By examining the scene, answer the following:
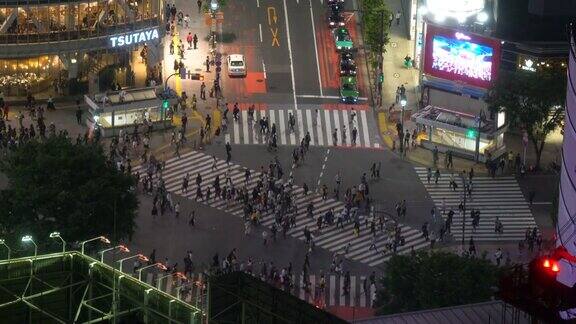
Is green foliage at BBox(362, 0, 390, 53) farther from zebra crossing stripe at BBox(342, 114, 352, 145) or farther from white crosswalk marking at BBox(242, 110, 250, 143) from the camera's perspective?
white crosswalk marking at BBox(242, 110, 250, 143)

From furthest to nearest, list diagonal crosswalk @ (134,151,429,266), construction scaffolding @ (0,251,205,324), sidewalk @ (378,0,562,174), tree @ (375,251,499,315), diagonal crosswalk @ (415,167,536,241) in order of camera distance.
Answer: sidewalk @ (378,0,562,174) < diagonal crosswalk @ (415,167,536,241) < diagonal crosswalk @ (134,151,429,266) < tree @ (375,251,499,315) < construction scaffolding @ (0,251,205,324)

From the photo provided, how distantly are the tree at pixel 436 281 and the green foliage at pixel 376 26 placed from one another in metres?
53.0

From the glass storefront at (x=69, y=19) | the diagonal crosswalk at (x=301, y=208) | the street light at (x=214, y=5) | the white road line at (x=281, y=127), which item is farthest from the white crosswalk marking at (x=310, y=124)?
the street light at (x=214, y=5)

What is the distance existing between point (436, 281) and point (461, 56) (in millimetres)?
47069

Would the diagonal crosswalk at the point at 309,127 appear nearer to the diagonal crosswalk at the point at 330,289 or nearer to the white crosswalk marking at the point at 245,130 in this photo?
the white crosswalk marking at the point at 245,130

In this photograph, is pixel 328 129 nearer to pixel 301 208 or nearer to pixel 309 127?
pixel 309 127

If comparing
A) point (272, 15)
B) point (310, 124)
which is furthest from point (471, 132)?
point (272, 15)

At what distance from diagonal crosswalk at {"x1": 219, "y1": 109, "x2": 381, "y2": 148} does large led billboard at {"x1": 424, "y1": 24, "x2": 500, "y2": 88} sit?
27.2 ft

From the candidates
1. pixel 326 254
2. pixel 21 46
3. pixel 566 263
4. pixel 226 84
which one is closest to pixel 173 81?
pixel 226 84

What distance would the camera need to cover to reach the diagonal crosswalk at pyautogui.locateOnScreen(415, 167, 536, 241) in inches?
→ 5463

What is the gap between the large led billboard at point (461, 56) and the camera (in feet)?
506

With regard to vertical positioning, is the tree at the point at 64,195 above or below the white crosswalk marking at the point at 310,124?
above

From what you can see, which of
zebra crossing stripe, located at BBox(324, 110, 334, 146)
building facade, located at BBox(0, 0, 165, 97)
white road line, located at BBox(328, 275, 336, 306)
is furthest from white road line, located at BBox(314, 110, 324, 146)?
white road line, located at BBox(328, 275, 336, 306)

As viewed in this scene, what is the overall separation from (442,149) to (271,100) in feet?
59.4
